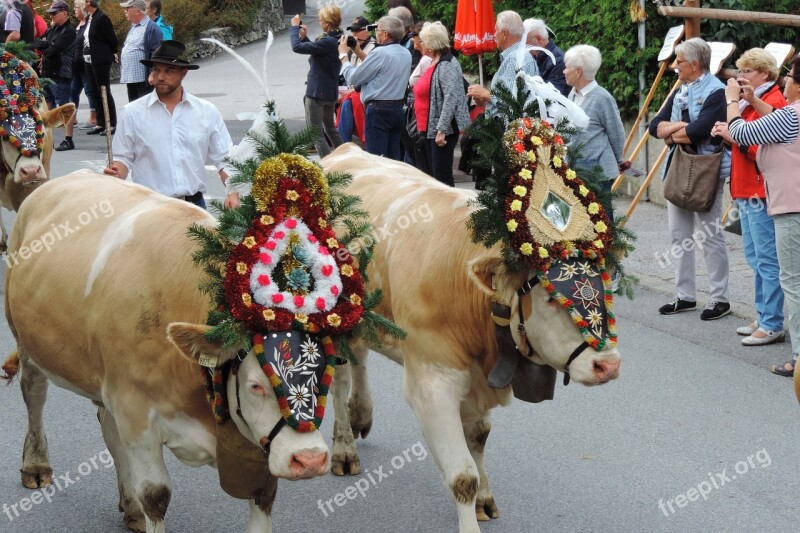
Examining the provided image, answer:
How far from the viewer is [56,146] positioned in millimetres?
17516

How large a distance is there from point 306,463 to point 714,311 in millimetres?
5820

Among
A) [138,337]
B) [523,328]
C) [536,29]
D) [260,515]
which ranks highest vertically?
[138,337]

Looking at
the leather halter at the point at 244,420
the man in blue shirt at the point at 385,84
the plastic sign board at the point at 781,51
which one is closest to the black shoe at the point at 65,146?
the man in blue shirt at the point at 385,84

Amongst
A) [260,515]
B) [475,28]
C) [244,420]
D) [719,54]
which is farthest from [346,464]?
[475,28]

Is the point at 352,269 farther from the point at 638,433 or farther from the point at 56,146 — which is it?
the point at 56,146

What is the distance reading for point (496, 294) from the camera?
15.4 ft

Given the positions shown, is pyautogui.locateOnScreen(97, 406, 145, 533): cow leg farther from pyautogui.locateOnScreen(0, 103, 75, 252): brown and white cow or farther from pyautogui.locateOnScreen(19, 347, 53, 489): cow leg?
pyautogui.locateOnScreen(0, 103, 75, 252): brown and white cow

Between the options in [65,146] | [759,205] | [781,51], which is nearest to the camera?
[759,205]

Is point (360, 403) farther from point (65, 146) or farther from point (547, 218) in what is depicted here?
point (65, 146)

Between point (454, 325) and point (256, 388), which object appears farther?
point (454, 325)

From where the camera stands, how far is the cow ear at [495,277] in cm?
468

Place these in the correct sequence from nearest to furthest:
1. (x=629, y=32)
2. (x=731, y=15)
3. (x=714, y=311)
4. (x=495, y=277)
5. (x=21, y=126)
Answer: (x=495, y=277) → (x=714, y=311) → (x=21, y=126) → (x=731, y=15) → (x=629, y=32)

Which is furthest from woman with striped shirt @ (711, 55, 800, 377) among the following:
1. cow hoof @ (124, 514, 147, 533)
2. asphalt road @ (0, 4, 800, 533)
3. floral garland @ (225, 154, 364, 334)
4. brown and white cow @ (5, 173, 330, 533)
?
cow hoof @ (124, 514, 147, 533)

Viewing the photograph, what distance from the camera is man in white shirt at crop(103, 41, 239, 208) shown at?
6.84m
